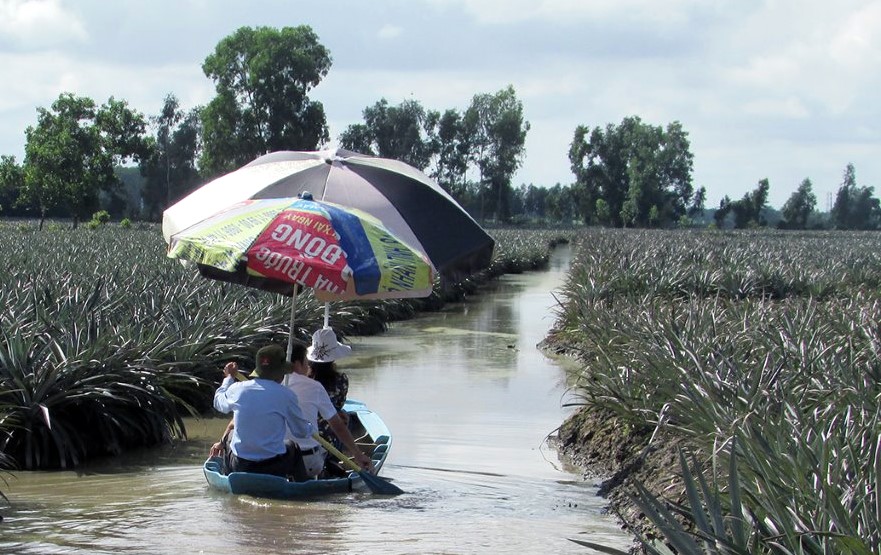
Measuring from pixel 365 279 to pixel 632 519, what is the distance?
2338 millimetres

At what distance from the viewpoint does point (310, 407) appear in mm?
8367

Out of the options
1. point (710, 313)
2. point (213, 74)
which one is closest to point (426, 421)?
point (710, 313)

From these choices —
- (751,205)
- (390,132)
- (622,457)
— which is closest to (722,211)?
(751,205)

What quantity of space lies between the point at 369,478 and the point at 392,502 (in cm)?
23

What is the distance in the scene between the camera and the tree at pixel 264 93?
77812 mm

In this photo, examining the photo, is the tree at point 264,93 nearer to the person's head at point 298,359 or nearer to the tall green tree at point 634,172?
the tall green tree at point 634,172

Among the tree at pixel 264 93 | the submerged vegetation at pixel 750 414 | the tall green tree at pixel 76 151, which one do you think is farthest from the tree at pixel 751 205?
the submerged vegetation at pixel 750 414

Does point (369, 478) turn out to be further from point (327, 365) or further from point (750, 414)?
point (750, 414)

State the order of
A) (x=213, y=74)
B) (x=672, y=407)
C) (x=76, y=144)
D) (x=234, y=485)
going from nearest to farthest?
(x=234, y=485)
(x=672, y=407)
(x=76, y=144)
(x=213, y=74)

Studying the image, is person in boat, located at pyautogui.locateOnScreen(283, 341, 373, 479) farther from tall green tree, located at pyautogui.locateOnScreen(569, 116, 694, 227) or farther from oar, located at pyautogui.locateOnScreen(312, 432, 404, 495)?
tall green tree, located at pyautogui.locateOnScreen(569, 116, 694, 227)

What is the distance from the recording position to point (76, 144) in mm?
60438

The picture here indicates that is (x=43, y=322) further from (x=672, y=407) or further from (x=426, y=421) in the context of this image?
(x=672, y=407)

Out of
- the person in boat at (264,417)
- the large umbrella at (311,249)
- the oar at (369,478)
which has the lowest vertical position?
the oar at (369,478)

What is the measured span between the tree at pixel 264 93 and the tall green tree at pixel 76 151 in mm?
13688
